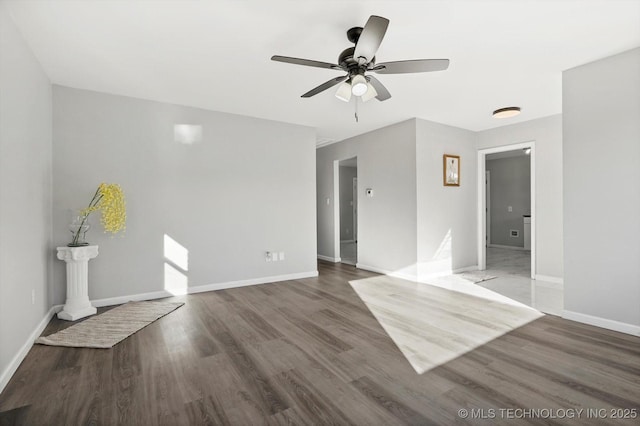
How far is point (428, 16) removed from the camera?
7.70 feet

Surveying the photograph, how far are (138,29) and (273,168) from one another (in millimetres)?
2707

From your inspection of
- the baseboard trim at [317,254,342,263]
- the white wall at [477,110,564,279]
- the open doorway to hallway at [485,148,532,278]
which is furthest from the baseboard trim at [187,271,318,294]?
the open doorway to hallway at [485,148,532,278]

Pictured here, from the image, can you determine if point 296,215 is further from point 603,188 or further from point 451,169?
point 603,188

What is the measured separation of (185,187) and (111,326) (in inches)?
74.0

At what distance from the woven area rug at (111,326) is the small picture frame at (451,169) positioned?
4.37m

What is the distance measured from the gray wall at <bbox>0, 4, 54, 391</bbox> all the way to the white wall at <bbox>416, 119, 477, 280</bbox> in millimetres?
4525

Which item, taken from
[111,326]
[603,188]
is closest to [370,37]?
[603,188]

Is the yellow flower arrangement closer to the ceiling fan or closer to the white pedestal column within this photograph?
the white pedestal column

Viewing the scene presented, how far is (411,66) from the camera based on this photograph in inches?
94.2

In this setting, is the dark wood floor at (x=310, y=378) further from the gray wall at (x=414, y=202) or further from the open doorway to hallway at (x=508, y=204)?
the open doorway to hallway at (x=508, y=204)

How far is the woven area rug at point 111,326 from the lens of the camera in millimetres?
2727

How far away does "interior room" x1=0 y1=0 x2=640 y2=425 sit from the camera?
6.76 ft

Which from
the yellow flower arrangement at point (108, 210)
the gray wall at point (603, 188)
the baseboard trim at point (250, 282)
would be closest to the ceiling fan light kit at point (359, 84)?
the gray wall at point (603, 188)

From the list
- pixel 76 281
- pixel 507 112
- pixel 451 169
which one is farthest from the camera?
pixel 451 169
